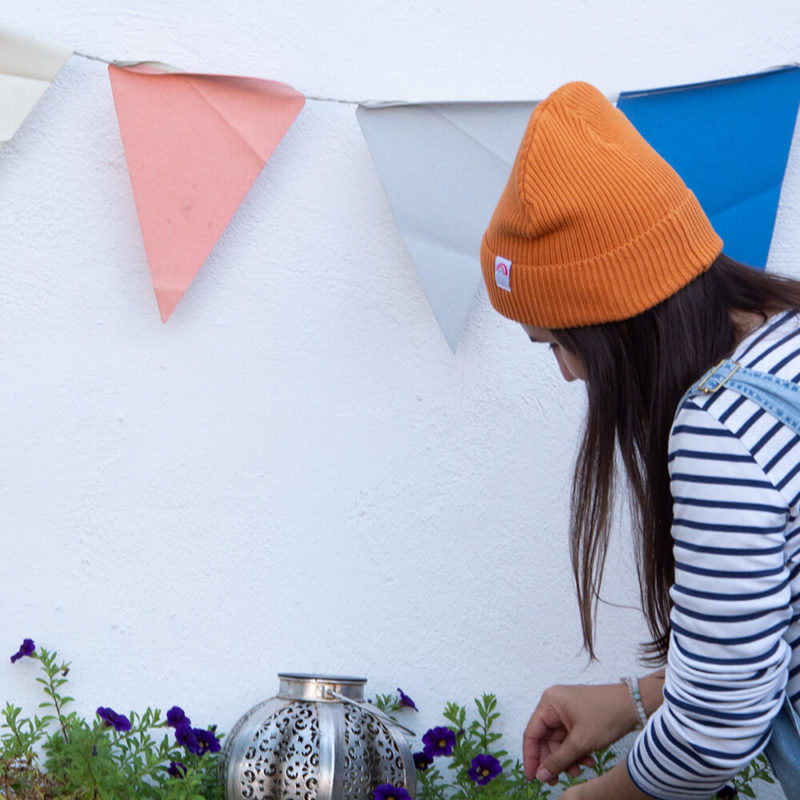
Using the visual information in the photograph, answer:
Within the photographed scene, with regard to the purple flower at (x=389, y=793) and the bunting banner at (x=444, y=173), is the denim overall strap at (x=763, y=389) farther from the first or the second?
the bunting banner at (x=444, y=173)

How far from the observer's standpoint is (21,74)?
1.51 meters

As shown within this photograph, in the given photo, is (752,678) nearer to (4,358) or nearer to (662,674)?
(662,674)

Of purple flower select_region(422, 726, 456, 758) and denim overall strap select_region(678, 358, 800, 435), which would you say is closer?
denim overall strap select_region(678, 358, 800, 435)

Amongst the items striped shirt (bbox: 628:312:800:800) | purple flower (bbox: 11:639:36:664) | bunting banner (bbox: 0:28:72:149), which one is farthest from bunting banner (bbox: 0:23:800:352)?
striped shirt (bbox: 628:312:800:800)

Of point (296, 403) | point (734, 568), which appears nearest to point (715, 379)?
point (734, 568)

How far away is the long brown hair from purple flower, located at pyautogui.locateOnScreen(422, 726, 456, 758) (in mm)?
670

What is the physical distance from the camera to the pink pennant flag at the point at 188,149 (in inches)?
61.1


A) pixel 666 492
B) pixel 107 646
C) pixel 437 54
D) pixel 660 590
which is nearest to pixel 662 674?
pixel 660 590

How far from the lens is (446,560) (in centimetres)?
172

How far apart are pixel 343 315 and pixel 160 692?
70cm

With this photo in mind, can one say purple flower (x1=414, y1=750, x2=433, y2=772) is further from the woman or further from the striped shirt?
the striped shirt

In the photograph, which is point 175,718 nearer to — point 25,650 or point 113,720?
point 113,720

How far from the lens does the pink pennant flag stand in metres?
1.55

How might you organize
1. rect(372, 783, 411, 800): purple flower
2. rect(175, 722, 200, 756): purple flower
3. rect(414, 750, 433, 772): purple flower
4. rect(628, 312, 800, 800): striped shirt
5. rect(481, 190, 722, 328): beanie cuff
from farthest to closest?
rect(414, 750, 433, 772): purple flower, rect(175, 722, 200, 756): purple flower, rect(372, 783, 411, 800): purple flower, rect(481, 190, 722, 328): beanie cuff, rect(628, 312, 800, 800): striped shirt
